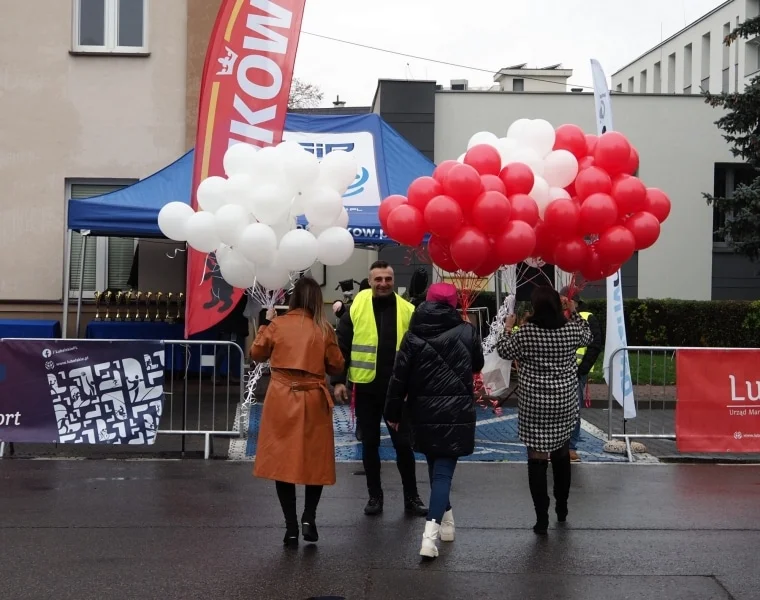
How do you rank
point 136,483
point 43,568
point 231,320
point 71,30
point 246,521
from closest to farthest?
point 43,568
point 246,521
point 136,483
point 231,320
point 71,30

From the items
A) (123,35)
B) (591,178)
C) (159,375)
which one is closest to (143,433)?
(159,375)

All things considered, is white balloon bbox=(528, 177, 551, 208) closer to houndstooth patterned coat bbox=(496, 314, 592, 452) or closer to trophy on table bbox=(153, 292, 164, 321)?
houndstooth patterned coat bbox=(496, 314, 592, 452)

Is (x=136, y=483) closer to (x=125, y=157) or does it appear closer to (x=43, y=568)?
(x=43, y=568)

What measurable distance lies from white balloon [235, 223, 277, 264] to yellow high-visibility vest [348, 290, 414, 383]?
29.7 inches

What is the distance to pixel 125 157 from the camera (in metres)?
15.6

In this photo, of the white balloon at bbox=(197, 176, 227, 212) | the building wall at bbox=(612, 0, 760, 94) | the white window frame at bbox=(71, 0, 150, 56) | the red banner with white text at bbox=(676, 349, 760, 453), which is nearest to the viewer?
the white balloon at bbox=(197, 176, 227, 212)

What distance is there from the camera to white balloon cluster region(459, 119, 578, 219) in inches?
311

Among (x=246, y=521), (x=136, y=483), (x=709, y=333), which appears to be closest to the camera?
(x=246, y=521)

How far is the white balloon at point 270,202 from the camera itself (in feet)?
25.4

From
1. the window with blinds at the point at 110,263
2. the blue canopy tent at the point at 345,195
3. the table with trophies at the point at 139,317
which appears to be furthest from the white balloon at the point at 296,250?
the window with blinds at the point at 110,263

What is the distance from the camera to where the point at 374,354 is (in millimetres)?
7598

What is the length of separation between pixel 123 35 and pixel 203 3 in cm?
132

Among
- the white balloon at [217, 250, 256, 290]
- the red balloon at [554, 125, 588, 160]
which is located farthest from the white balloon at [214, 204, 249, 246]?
the red balloon at [554, 125, 588, 160]

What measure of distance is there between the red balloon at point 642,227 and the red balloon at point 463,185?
1.32m
